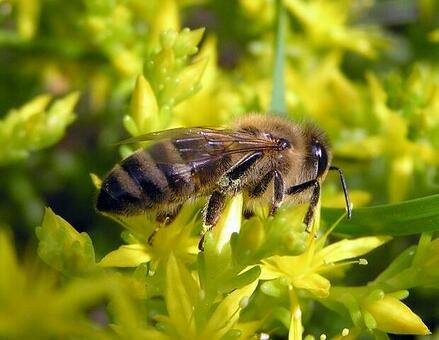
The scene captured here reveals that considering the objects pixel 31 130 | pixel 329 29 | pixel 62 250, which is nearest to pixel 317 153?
pixel 62 250

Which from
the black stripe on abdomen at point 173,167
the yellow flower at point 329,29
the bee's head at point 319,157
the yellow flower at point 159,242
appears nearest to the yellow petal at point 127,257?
the yellow flower at point 159,242

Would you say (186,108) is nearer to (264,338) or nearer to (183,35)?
(183,35)

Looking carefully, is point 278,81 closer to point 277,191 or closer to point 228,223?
point 277,191

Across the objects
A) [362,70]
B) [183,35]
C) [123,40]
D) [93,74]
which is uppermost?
[183,35]

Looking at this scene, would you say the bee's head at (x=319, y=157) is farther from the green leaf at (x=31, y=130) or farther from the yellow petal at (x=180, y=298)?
the green leaf at (x=31, y=130)

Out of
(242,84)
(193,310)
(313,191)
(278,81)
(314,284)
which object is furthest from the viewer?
(242,84)

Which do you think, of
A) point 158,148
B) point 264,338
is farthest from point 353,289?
point 158,148
